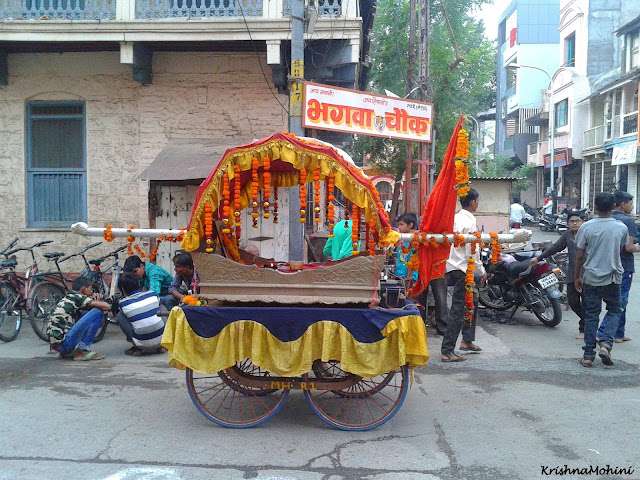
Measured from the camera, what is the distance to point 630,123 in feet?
82.2

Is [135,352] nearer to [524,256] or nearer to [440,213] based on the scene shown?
[440,213]

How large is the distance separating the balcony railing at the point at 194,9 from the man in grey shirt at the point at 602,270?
19.1 ft

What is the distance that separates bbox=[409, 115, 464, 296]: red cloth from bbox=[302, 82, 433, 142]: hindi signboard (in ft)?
8.84

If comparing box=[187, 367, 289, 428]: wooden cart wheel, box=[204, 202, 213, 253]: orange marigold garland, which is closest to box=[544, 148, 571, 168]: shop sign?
box=[187, 367, 289, 428]: wooden cart wheel

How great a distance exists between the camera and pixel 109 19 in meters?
9.10

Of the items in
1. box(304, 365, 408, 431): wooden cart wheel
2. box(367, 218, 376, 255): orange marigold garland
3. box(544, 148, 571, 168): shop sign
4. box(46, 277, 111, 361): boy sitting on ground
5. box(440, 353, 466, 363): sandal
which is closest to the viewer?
box(304, 365, 408, 431): wooden cart wheel

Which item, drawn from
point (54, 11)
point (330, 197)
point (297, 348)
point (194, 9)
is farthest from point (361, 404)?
point (54, 11)

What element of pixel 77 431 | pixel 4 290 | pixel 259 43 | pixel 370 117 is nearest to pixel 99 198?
pixel 4 290

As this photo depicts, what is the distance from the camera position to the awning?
8.00m

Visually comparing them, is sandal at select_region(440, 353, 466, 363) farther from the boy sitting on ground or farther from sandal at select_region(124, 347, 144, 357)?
the boy sitting on ground

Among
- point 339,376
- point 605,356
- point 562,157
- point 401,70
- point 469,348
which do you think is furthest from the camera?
point 562,157

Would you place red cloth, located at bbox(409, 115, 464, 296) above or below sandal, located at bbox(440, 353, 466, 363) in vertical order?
above

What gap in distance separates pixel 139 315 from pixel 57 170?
442 centimetres

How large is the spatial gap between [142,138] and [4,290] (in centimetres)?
331
